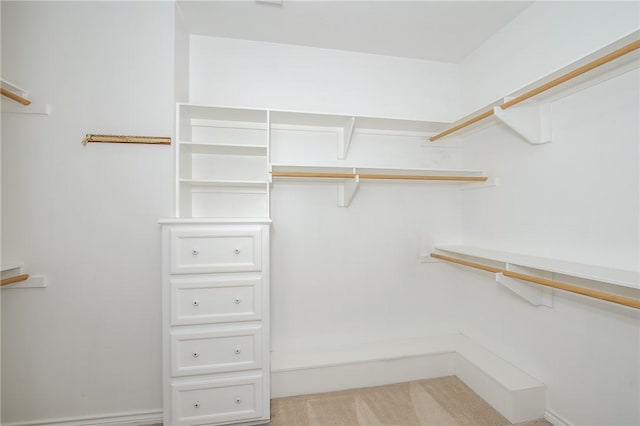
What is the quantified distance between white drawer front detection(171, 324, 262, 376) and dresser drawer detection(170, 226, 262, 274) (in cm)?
34

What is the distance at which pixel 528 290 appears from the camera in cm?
171

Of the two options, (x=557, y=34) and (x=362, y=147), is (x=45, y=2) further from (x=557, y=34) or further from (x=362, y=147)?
(x=557, y=34)

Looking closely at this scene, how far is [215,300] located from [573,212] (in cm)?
198

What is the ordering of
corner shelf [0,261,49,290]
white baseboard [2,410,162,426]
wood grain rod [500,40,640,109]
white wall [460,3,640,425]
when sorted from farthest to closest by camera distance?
white baseboard [2,410,162,426], corner shelf [0,261,49,290], white wall [460,3,640,425], wood grain rod [500,40,640,109]

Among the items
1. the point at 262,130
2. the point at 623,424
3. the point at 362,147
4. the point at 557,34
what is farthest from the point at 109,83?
the point at 623,424

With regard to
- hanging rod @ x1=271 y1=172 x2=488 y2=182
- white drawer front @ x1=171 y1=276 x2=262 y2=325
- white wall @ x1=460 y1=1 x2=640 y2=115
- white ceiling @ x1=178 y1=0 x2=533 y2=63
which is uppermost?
white ceiling @ x1=178 y1=0 x2=533 y2=63

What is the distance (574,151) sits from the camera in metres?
1.55

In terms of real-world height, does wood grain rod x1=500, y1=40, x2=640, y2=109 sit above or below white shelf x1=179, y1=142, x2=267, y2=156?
above

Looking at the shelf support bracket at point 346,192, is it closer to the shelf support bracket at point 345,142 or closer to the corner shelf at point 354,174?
the corner shelf at point 354,174

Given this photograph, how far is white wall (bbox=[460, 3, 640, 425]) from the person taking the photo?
4.42 ft

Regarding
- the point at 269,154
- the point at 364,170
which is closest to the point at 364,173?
the point at 364,170

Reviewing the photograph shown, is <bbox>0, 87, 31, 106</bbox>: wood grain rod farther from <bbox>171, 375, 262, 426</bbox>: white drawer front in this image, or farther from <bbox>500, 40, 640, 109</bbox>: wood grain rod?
<bbox>500, 40, 640, 109</bbox>: wood grain rod

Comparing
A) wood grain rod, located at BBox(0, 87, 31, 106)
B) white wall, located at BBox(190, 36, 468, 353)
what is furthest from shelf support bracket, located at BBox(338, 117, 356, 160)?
wood grain rod, located at BBox(0, 87, 31, 106)

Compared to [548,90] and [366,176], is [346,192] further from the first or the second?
[548,90]
